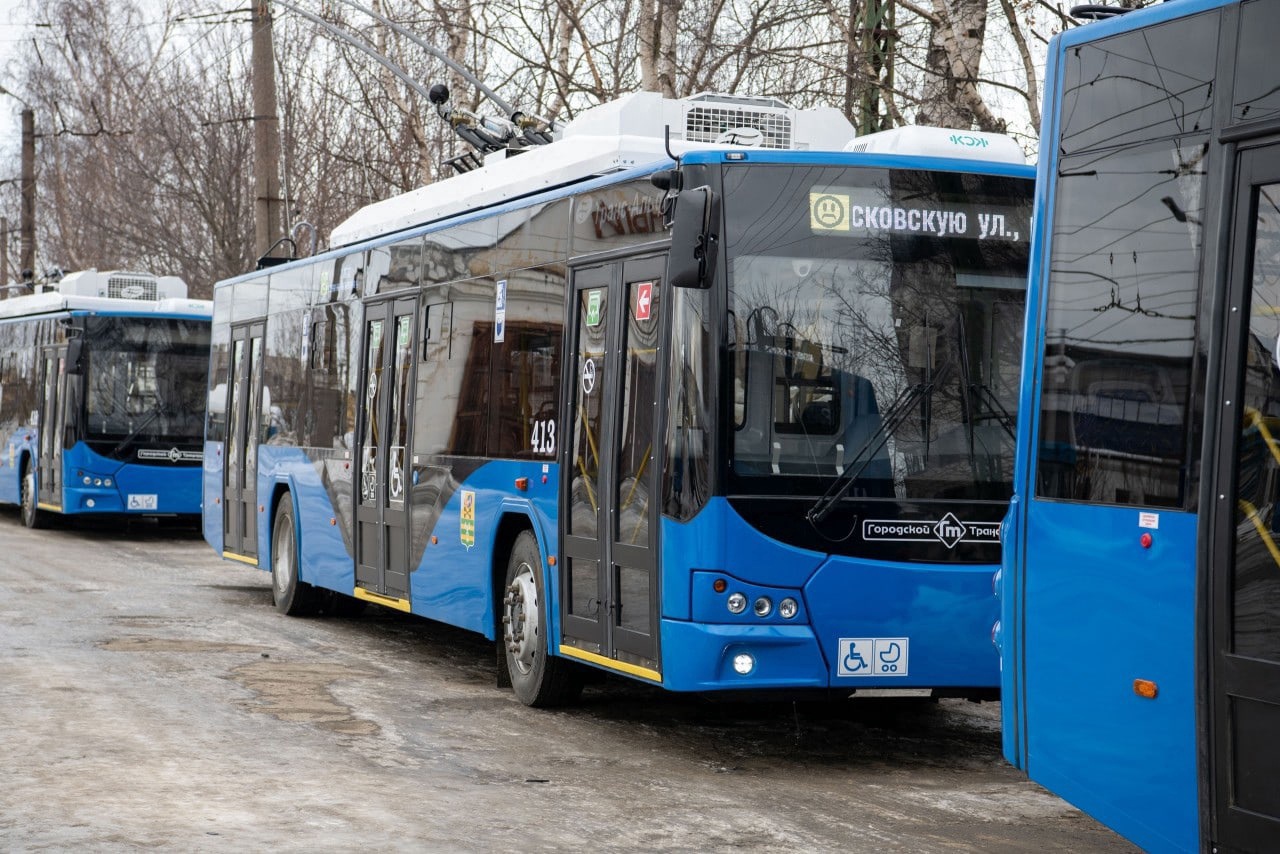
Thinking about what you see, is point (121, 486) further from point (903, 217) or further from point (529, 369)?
point (903, 217)

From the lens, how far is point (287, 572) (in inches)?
613

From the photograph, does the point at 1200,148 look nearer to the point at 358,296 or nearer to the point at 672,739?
the point at 672,739

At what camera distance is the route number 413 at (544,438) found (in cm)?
1015

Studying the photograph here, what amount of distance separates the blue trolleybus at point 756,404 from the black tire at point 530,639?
19mm

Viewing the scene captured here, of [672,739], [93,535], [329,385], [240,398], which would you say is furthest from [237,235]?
[672,739]

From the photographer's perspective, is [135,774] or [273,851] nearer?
[273,851]

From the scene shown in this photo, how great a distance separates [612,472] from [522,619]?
5.13ft

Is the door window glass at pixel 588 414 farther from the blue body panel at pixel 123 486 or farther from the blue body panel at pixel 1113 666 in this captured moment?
the blue body panel at pixel 123 486

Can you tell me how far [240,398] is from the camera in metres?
17.1

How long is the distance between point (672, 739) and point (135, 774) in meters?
2.80

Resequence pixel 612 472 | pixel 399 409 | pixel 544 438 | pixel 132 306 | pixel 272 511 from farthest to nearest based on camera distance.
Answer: pixel 132 306 < pixel 272 511 < pixel 399 409 < pixel 544 438 < pixel 612 472

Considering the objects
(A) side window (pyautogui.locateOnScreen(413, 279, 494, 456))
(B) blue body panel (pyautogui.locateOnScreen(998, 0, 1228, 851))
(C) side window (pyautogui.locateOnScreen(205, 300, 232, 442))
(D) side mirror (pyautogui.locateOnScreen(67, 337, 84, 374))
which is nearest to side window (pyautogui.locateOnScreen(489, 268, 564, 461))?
(A) side window (pyautogui.locateOnScreen(413, 279, 494, 456))

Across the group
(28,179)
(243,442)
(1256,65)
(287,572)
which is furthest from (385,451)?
(28,179)

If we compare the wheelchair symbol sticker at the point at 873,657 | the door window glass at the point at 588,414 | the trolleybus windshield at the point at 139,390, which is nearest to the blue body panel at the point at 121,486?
the trolleybus windshield at the point at 139,390
